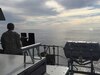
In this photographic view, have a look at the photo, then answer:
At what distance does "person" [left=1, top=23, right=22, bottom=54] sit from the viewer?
6.66 meters

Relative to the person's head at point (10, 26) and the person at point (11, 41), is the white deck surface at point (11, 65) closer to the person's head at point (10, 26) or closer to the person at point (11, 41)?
the person at point (11, 41)

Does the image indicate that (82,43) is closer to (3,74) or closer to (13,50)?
(13,50)

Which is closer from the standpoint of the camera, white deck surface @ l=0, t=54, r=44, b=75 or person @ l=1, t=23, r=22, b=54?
white deck surface @ l=0, t=54, r=44, b=75

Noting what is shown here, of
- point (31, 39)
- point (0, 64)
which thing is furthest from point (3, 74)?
point (31, 39)

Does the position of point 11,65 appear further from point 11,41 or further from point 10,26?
point 10,26

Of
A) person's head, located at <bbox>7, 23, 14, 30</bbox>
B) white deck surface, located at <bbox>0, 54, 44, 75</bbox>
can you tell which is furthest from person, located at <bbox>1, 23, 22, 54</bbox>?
white deck surface, located at <bbox>0, 54, 44, 75</bbox>

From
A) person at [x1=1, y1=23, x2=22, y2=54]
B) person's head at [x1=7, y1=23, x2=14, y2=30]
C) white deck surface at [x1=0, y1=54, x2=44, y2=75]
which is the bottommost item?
white deck surface at [x1=0, y1=54, x2=44, y2=75]

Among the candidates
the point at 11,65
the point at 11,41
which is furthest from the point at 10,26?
the point at 11,65

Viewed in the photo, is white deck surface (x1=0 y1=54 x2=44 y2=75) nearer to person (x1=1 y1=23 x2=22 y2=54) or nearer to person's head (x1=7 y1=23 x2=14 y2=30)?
person (x1=1 y1=23 x2=22 y2=54)

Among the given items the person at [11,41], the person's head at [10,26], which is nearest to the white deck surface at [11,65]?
the person at [11,41]

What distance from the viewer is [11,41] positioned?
6711 millimetres

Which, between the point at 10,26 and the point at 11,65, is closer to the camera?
the point at 11,65

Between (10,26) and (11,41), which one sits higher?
(10,26)

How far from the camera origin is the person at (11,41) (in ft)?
21.8
